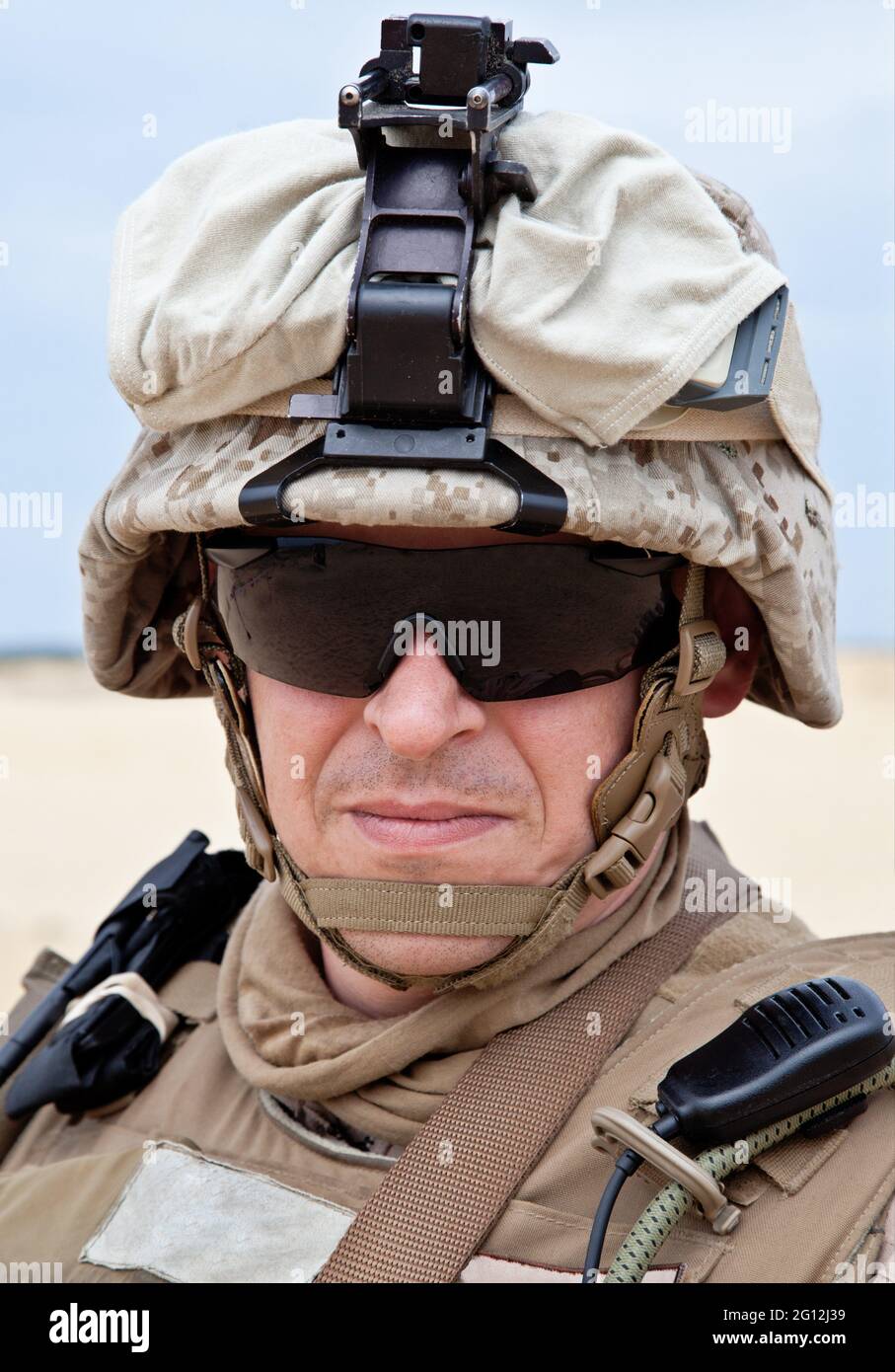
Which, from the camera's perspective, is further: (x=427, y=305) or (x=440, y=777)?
(x=440, y=777)

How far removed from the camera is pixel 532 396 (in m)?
2.35

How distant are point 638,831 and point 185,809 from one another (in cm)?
1167

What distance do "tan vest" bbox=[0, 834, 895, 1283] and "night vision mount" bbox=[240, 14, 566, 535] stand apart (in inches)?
36.8

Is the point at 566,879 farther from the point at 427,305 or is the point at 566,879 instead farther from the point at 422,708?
the point at 427,305

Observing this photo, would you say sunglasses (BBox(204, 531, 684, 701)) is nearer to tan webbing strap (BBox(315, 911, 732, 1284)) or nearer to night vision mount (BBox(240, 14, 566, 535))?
night vision mount (BBox(240, 14, 566, 535))

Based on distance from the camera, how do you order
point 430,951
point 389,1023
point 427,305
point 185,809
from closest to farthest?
point 427,305 → point 430,951 → point 389,1023 → point 185,809

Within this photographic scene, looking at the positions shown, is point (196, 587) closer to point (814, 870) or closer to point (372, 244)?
point (372, 244)

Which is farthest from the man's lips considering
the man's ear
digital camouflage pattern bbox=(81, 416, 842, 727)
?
the man's ear

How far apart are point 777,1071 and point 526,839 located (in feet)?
1.81

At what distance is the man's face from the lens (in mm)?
2416

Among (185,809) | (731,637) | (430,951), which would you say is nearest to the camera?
(430,951)

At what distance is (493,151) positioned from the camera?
7.91 ft

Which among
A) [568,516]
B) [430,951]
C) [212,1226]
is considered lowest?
[212,1226]

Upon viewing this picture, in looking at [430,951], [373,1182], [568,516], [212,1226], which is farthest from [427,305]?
[212,1226]
